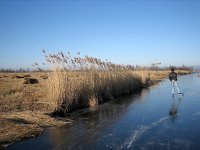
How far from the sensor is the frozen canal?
842 centimetres

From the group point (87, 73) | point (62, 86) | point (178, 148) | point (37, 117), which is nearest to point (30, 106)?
point (62, 86)

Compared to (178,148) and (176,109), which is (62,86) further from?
(178,148)

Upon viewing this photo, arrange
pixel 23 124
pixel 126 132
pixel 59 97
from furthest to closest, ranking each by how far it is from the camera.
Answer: pixel 59 97
pixel 23 124
pixel 126 132

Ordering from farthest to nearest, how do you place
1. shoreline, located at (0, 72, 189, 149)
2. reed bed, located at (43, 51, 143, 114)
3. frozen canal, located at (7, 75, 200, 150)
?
reed bed, located at (43, 51, 143, 114), shoreline, located at (0, 72, 189, 149), frozen canal, located at (7, 75, 200, 150)

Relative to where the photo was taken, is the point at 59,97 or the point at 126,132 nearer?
the point at 126,132

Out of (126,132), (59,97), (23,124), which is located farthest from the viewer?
(59,97)

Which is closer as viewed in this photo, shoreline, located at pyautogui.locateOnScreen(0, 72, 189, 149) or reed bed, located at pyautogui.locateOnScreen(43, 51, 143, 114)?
shoreline, located at pyautogui.locateOnScreen(0, 72, 189, 149)

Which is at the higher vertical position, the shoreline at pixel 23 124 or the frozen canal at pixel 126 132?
the shoreline at pixel 23 124

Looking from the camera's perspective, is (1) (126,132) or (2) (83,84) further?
(2) (83,84)

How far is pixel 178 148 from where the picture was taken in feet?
26.4

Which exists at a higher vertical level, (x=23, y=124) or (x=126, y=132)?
(x=23, y=124)

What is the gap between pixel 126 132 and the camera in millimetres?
10008

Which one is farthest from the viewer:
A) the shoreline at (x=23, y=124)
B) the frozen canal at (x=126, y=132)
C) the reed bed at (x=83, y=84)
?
the reed bed at (x=83, y=84)

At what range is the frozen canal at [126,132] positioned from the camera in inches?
332
